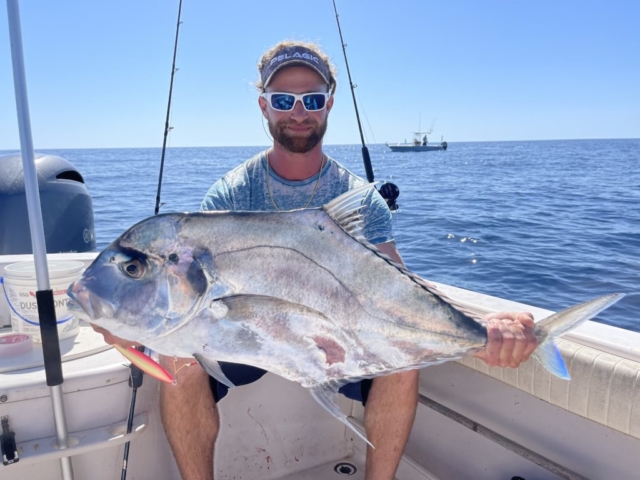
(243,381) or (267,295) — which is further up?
(267,295)

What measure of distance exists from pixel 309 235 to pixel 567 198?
1752 cm

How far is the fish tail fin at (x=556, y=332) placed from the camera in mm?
1651

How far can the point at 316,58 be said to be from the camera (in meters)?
2.72

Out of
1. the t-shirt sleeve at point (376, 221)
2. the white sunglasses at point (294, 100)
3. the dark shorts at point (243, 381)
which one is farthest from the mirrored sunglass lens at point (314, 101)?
the dark shorts at point (243, 381)

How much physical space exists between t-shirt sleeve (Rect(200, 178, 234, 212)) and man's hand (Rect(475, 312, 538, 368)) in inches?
54.7

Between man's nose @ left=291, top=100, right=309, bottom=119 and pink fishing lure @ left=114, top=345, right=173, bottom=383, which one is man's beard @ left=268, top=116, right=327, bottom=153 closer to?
man's nose @ left=291, top=100, right=309, bottom=119

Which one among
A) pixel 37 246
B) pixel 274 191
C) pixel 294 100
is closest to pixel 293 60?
pixel 294 100

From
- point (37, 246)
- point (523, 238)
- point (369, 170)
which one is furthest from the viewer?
point (523, 238)

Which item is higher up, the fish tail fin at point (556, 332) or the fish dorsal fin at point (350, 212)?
the fish dorsal fin at point (350, 212)

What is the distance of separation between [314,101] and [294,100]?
10 centimetres

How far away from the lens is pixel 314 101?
2.66 metres

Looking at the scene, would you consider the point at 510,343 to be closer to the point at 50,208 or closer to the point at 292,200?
the point at 292,200

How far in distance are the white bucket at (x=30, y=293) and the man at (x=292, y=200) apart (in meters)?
0.64

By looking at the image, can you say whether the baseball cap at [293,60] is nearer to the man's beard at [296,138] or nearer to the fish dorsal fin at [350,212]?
the man's beard at [296,138]
